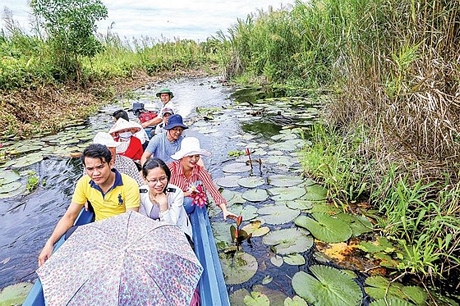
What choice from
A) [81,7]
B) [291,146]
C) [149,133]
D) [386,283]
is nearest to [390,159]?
[386,283]

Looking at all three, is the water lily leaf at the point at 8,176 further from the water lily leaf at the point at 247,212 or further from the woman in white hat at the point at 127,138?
the water lily leaf at the point at 247,212

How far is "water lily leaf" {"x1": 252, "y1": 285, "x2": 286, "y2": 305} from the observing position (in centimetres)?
229

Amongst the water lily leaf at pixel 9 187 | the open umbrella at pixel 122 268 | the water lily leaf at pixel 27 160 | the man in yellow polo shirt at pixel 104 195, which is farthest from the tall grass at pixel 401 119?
the water lily leaf at pixel 27 160

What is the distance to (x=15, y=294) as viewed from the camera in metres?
2.46

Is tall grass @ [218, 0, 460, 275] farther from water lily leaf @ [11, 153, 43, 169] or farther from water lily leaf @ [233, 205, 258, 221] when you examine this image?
water lily leaf @ [11, 153, 43, 169]

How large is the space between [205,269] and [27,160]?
427 cm

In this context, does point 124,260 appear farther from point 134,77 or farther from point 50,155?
point 134,77

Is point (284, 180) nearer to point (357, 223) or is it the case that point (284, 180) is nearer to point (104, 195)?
point (357, 223)

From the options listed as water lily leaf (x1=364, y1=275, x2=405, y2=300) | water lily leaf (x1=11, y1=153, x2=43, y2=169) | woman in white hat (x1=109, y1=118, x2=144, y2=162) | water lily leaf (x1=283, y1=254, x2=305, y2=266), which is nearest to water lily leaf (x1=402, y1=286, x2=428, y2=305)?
water lily leaf (x1=364, y1=275, x2=405, y2=300)

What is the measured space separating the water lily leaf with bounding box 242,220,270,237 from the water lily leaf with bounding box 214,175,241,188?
94 centimetres

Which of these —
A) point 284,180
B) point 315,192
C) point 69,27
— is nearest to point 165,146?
point 284,180

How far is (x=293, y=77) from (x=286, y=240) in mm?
8522

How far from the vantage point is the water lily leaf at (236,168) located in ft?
15.1

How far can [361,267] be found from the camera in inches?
101
